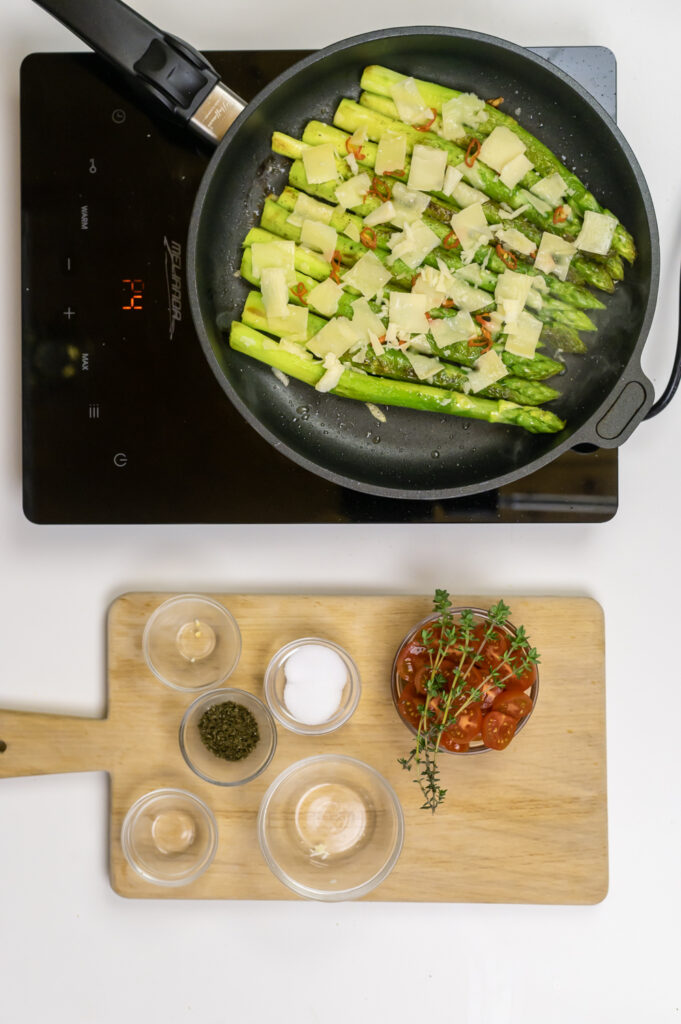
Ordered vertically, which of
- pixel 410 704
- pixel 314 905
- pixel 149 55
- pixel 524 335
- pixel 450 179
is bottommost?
pixel 314 905

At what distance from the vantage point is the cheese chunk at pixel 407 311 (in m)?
1.12

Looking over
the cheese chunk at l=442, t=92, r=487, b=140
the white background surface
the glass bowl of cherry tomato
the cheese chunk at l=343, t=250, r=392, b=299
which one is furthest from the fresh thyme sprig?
the cheese chunk at l=442, t=92, r=487, b=140

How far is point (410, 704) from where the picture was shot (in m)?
1.14

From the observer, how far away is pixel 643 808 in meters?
1.23

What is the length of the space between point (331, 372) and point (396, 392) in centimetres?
9

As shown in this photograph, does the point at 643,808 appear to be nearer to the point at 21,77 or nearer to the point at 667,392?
the point at 667,392

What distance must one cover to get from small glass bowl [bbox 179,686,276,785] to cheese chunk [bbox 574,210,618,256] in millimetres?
777

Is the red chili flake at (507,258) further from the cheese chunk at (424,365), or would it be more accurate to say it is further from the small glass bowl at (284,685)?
the small glass bowl at (284,685)

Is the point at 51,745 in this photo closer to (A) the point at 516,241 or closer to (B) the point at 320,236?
(B) the point at 320,236

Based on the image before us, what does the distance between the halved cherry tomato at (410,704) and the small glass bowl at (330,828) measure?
101mm

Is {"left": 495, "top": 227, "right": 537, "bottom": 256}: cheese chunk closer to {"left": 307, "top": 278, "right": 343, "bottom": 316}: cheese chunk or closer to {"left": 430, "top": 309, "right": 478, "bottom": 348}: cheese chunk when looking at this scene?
{"left": 430, "top": 309, "right": 478, "bottom": 348}: cheese chunk

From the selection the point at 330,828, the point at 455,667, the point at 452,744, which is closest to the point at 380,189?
the point at 455,667

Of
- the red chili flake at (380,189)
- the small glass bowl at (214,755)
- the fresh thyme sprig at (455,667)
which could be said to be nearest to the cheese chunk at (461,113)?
the red chili flake at (380,189)

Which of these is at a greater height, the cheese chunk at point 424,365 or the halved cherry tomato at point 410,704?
the cheese chunk at point 424,365
